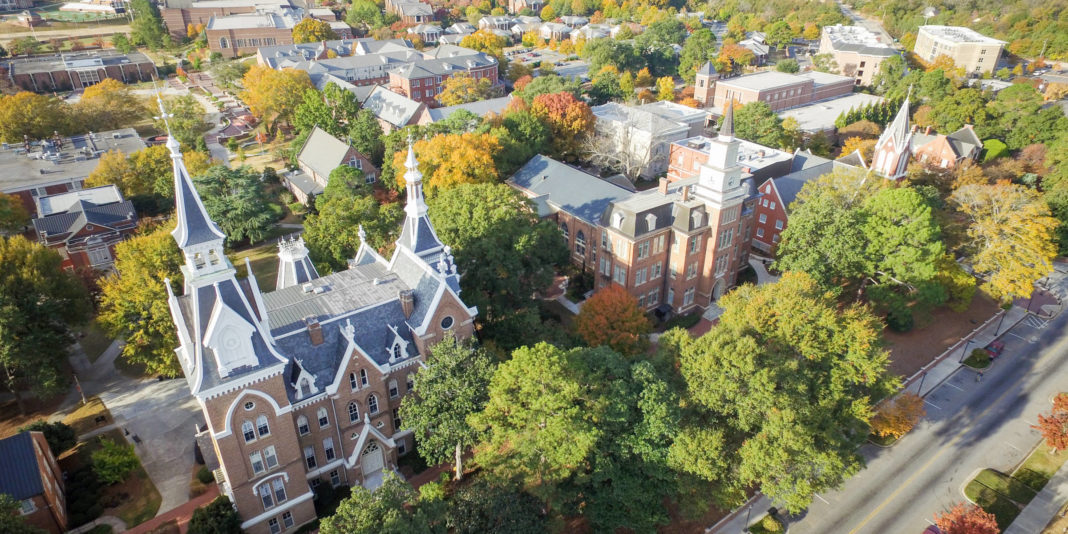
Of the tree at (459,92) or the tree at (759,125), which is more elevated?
the tree at (459,92)

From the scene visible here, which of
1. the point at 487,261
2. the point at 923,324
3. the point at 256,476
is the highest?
the point at 487,261

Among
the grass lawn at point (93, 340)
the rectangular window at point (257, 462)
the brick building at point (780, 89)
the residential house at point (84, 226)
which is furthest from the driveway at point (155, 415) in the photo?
the brick building at point (780, 89)

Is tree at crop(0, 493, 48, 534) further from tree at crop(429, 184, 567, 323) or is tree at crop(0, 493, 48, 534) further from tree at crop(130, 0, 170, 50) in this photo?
tree at crop(130, 0, 170, 50)

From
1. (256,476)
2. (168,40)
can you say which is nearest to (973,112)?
(256,476)

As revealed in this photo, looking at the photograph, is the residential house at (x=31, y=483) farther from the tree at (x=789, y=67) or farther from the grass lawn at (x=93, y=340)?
the tree at (x=789, y=67)

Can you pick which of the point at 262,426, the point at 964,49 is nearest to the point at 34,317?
the point at 262,426

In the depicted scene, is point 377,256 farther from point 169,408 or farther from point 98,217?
point 98,217

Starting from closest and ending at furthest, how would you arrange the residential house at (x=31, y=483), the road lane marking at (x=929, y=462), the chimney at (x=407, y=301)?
the residential house at (x=31, y=483) → the chimney at (x=407, y=301) → the road lane marking at (x=929, y=462)
